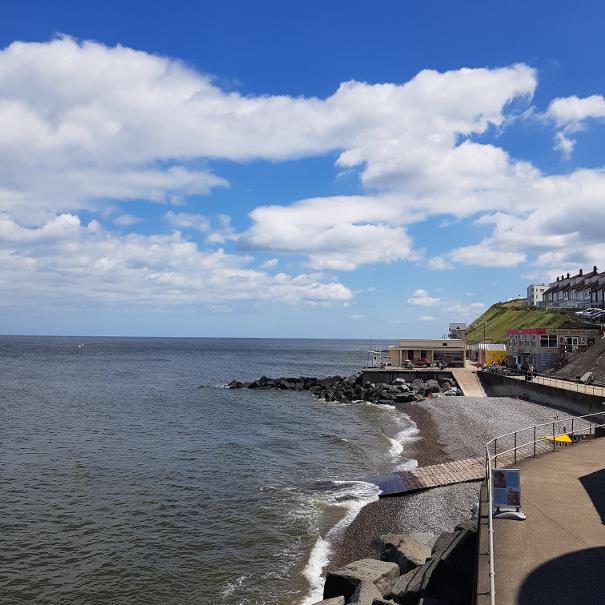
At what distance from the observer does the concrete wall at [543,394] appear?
117 feet

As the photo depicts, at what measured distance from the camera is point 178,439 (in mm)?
35531

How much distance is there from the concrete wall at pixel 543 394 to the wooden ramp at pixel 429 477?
11834mm

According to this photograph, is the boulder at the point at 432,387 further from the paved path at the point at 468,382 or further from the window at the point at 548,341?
the window at the point at 548,341

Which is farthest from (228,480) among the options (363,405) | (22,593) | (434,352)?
(434,352)

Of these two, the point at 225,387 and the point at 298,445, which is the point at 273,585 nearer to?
the point at 298,445

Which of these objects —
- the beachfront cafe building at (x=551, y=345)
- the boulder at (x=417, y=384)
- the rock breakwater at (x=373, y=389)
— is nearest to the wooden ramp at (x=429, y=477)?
the rock breakwater at (x=373, y=389)

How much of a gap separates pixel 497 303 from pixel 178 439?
156 metres

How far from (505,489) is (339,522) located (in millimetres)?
9335

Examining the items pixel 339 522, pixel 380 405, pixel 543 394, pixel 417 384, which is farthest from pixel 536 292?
pixel 339 522

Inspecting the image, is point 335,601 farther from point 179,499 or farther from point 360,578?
point 179,499

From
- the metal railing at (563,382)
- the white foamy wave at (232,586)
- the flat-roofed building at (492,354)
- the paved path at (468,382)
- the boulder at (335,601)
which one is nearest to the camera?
the boulder at (335,601)

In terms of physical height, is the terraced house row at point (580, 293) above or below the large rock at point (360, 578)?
above

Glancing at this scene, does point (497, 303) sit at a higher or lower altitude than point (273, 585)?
higher

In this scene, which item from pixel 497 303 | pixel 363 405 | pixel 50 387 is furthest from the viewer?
pixel 497 303
